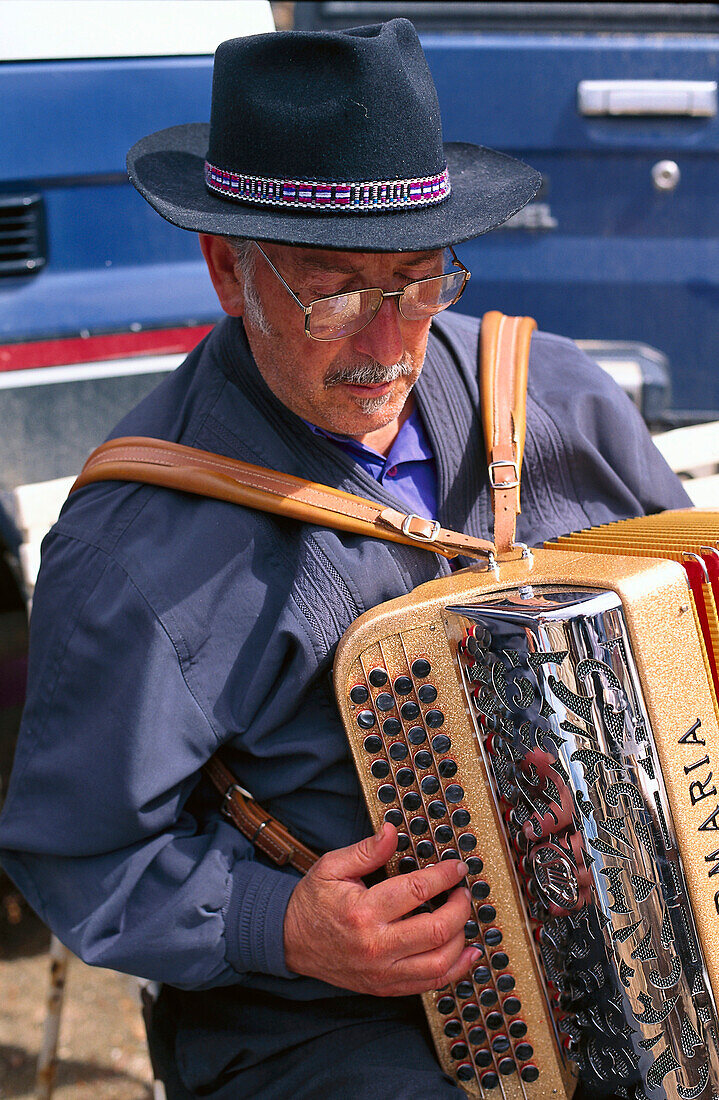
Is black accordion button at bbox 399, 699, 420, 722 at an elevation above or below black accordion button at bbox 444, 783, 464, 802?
above

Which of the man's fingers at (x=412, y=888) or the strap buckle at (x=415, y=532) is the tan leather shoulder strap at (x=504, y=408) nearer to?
the strap buckle at (x=415, y=532)

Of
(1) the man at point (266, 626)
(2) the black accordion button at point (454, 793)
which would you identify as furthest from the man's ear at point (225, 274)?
(2) the black accordion button at point (454, 793)

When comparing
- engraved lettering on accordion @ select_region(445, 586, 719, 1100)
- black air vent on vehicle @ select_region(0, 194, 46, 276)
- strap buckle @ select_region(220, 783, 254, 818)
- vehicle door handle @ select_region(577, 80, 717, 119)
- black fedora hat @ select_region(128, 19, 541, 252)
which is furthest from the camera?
vehicle door handle @ select_region(577, 80, 717, 119)

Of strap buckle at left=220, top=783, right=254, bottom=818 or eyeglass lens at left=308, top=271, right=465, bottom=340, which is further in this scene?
strap buckle at left=220, top=783, right=254, bottom=818

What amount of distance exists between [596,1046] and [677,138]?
2.47m

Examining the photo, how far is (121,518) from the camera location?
1649mm

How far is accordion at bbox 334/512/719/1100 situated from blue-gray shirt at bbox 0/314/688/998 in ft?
0.47

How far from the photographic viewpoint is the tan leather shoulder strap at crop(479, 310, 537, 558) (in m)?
1.72

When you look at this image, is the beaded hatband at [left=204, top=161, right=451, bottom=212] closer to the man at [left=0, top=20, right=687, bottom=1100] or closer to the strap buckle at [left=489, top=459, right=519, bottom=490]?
the man at [left=0, top=20, right=687, bottom=1100]

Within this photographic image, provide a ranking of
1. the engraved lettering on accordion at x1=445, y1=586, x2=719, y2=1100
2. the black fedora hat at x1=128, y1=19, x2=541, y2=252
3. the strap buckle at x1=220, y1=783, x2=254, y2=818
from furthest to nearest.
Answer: the strap buckle at x1=220, y1=783, x2=254, y2=818 → the black fedora hat at x1=128, y1=19, x2=541, y2=252 → the engraved lettering on accordion at x1=445, y1=586, x2=719, y2=1100

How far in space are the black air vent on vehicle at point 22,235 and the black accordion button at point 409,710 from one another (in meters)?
1.47

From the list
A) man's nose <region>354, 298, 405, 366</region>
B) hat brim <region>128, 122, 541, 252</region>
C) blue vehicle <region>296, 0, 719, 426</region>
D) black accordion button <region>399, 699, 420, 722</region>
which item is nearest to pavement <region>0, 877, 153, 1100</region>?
black accordion button <region>399, 699, 420, 722</region>

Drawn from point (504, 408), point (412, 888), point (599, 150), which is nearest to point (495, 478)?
point (504, 408)

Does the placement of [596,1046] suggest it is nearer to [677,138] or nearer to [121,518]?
[121,518]
